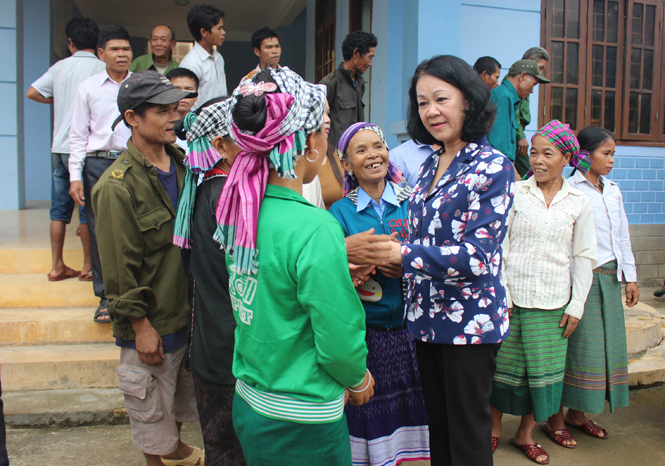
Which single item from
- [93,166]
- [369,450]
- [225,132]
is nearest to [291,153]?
[225,132]

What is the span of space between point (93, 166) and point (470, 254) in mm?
2662

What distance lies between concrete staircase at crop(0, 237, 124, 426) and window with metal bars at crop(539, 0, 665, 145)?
18.3ft

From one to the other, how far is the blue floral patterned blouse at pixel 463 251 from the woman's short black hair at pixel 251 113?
72cm

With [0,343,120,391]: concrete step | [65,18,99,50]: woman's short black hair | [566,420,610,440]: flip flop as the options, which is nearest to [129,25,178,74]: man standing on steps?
[65,18,99,50]: woman's short black hair

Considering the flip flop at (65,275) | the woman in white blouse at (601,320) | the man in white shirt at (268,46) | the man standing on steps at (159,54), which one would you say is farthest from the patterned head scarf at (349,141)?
the man in white shirt at (268,46)

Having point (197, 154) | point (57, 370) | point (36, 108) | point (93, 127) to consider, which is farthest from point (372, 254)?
point (36, 108)

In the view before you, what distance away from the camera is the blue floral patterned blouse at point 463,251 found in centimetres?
176

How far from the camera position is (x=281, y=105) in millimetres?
1333

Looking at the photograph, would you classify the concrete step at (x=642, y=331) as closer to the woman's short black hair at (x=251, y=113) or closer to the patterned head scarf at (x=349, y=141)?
the patterned head scarf at (x=349, y=141)

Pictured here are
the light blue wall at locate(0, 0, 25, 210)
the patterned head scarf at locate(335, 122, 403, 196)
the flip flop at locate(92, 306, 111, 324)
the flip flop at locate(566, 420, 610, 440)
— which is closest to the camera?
the patterned head scarf at locate(335, 122, 403, 196)

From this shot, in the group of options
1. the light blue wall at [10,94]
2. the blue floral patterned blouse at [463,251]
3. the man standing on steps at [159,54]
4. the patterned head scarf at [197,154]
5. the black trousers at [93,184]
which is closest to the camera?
the blue floral patterned blouse at [463,251]

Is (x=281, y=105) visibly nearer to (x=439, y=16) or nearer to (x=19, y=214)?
(x=439, y=16)

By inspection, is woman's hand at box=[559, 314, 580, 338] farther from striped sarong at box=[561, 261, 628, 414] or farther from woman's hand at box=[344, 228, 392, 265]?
woman's hand at box=[344, 228, 392, 265]

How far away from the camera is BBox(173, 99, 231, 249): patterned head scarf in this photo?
1984 millimetres
